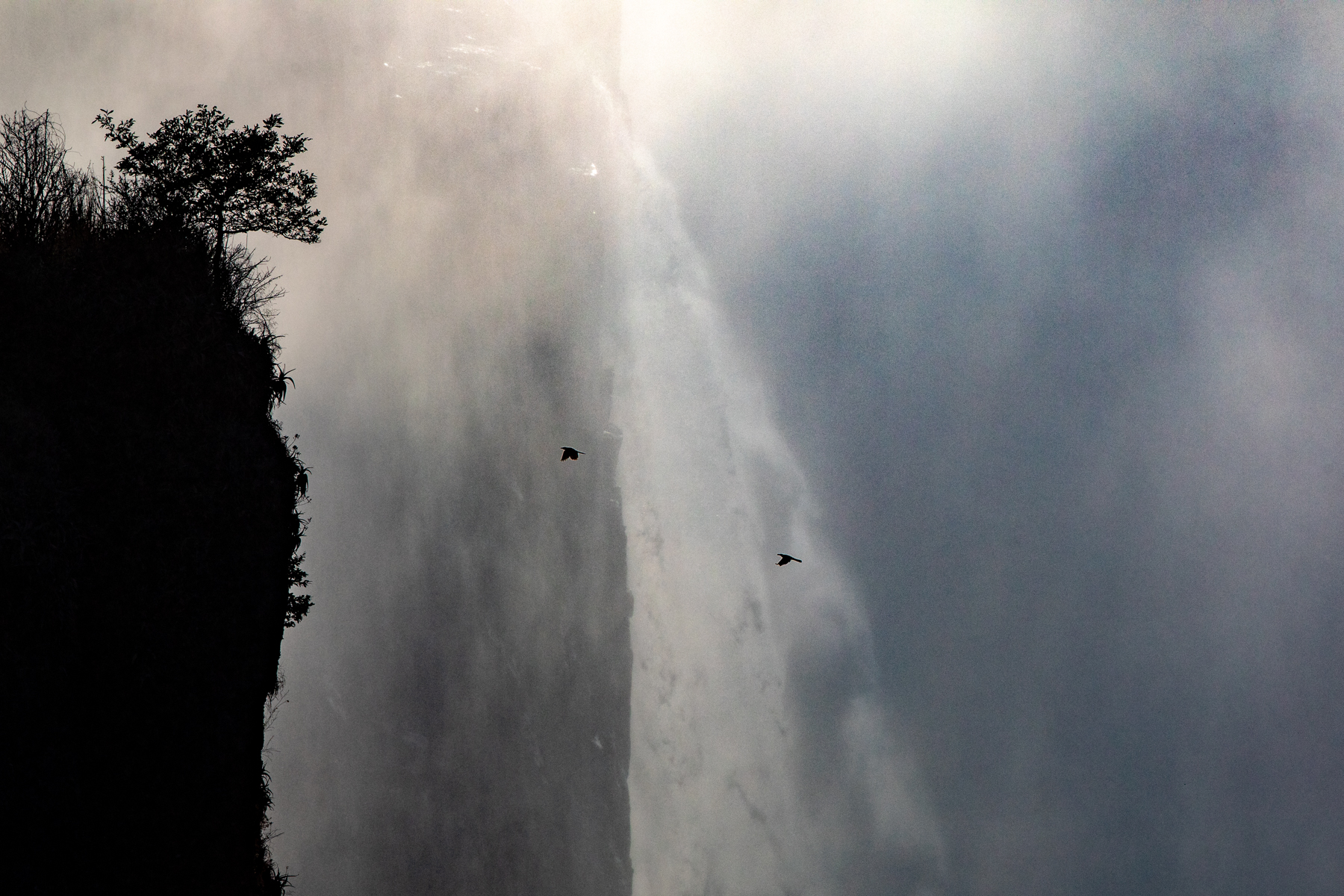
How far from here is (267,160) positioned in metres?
28.6

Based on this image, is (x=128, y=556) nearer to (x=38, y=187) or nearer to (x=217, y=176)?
(x=38, y=187)

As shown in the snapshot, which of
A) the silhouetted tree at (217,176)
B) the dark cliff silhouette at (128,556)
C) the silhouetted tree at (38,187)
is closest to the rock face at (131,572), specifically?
the dark cliff silhouette at (128,556)

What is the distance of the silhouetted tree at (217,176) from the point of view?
26.6 m

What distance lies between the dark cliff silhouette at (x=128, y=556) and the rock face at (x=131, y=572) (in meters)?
0.04

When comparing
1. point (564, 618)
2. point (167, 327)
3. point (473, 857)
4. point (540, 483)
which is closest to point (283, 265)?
point (540, 483)

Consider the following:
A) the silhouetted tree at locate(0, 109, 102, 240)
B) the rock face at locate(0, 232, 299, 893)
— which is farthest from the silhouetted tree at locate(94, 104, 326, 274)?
the rock face at locate(0, 232, 299, 893)

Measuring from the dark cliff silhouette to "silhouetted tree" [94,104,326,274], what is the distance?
251cm

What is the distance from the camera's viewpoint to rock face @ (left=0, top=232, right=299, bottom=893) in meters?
15.4

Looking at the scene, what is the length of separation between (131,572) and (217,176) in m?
15.8

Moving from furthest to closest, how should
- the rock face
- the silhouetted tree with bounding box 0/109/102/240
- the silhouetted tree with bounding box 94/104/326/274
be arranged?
the silhouetted tree with bounding box 94/104/326/274
the silhouetted tree with bounding box 0/109/102/240
the rock face

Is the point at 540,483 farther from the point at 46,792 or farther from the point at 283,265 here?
the point at 46,792

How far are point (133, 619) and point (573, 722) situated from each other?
17912cm

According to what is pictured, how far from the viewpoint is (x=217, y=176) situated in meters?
27.7

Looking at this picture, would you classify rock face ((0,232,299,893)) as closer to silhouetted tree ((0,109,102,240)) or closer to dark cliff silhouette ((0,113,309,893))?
dark cliff silhouette ((0,113,309,893))
